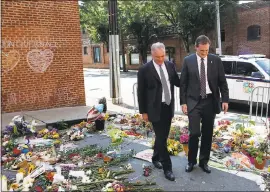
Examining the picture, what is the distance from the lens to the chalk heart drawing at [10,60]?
26.3 feet

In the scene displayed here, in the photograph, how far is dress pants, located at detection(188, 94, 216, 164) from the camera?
Answer: 3895mm

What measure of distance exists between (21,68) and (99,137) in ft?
11.6

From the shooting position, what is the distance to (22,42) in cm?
820

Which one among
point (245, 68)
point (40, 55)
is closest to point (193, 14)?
point (245, 68)

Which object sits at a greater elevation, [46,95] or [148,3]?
[148,3]

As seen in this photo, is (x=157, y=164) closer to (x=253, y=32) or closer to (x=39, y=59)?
(x=39, y=59)

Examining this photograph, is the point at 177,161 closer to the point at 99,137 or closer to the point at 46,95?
the point at 99,137

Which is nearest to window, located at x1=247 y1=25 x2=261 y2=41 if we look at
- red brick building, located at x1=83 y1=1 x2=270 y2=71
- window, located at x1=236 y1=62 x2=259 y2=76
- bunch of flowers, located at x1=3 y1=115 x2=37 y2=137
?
red brick building, located at x1=83 y1=1 x2=270 y2=71

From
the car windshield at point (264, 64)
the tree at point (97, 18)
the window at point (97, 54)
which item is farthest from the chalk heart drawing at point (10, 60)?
the window at point (97, 54)

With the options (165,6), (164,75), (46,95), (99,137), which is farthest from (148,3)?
(164,75)

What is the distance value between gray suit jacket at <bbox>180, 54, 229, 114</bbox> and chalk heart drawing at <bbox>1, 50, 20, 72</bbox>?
587 cm

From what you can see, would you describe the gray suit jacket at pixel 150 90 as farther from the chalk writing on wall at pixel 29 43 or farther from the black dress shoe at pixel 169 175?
the chalk writing on wall at pixel 29 43

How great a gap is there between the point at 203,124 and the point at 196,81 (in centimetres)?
63

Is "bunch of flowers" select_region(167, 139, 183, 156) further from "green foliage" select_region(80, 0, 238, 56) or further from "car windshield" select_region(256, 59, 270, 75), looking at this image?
"green foliage" select_region(80, 0, 238, 56)
